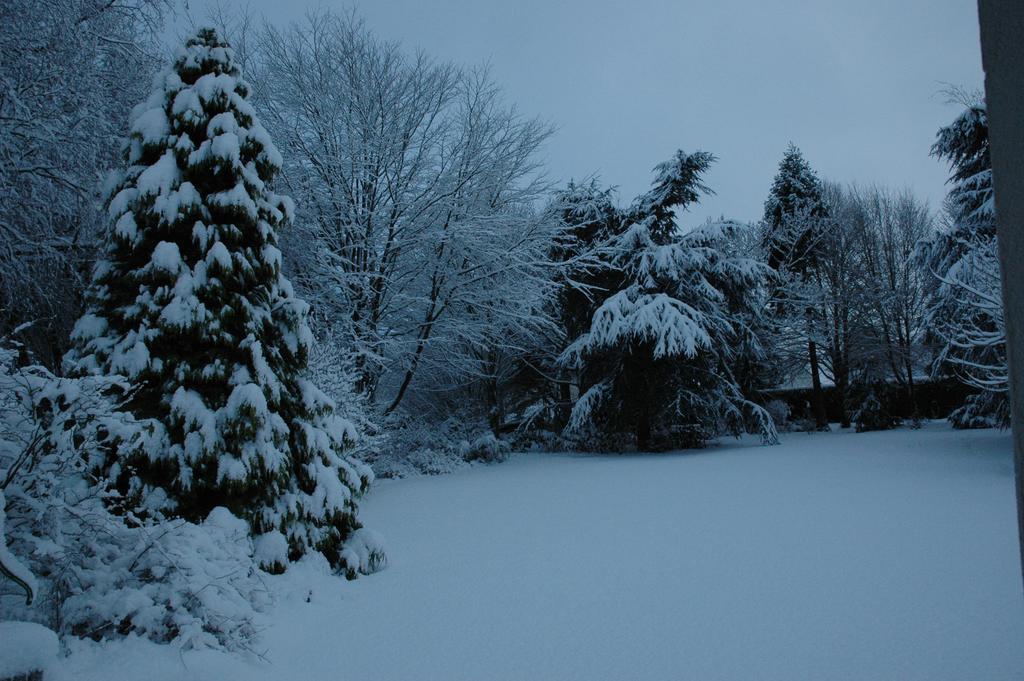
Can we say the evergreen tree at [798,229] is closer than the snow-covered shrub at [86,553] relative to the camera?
No

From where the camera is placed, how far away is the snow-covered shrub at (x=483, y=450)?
13742 mm

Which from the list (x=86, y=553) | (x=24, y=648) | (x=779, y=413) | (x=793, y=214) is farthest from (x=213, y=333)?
(x=793, y=214)

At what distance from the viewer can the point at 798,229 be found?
66.8 feet

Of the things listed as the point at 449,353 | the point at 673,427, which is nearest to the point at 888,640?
the point at 449,353

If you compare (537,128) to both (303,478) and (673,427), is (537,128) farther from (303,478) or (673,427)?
(303,478)

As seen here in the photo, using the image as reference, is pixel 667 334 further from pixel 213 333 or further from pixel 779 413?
pixel 213 333

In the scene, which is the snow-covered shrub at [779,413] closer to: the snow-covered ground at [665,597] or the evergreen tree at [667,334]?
the evergreen tree at [667,334]

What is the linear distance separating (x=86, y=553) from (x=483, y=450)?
11.0 m

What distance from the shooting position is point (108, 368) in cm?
458

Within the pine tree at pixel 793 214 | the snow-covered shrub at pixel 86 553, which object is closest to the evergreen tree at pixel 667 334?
the pine tree at pixel 793 214

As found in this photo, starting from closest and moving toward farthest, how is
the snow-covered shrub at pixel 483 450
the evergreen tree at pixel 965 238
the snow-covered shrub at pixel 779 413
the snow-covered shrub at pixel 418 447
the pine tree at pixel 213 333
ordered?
the pine tree at pixel 213 333 → the evergreen tree at pixel 965 238 → the snow-covered shrub at pixel 418 447 → the snow-covered shrub at pixel 483 450 → the snow-covered shrub at pixel 779 413

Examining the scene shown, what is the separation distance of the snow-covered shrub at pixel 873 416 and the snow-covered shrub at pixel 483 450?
11259 millimetres

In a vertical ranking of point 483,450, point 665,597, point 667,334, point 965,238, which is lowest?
point 665,597

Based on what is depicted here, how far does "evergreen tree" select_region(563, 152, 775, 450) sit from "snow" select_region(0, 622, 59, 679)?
11.8 metres
